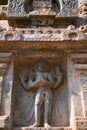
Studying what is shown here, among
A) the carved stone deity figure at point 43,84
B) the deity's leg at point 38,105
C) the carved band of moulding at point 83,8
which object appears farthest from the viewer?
the carved band of moulding at point 83,8

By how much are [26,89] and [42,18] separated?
1.73 meters

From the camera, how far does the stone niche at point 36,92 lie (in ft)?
14.0

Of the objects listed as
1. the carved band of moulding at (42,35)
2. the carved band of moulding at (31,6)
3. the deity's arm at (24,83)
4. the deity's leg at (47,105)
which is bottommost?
the deity's leg at (47,105)

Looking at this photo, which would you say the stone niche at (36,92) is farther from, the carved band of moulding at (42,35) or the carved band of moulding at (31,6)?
the carved band of moulding at (31,6)

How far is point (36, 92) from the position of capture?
4.50m

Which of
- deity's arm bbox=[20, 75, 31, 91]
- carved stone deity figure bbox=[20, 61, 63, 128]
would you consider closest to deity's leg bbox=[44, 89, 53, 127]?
carved stone deity figure bbox=[20, 61, 63, 128]

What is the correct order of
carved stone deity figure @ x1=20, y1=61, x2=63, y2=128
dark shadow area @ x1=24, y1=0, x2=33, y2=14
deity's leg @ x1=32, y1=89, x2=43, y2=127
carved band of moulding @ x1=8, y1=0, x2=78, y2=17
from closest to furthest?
deity's leg @ x1=32, y1=89, x2=43, y2=127 < carved stone deity figure @ x1=20, y1=61, x2=63, y2=128 < carved band of moulding @ x1=8, y1=0, x2=78, y2=17 < dark shadow area @ x1=24, y1=0, x2=33, y2=14

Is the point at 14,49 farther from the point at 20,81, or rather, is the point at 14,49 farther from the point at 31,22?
the point at 31,22

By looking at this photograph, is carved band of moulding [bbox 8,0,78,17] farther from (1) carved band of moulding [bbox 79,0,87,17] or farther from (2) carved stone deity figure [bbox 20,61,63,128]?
(2) carved stone deity figure [bbox 20,61,63,128]

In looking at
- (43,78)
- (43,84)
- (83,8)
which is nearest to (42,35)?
(43,78)

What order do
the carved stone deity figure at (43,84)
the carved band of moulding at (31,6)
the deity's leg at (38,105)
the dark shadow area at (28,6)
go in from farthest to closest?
the dark shadow area at (28,6) → the carved band of moulding at (31,6) → the carved stone deity figure at (43,84) → the deity's leg at (38,105)

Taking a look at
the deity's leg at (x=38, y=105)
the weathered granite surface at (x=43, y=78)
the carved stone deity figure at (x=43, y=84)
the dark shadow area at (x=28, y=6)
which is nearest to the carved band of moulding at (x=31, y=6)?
the dark shadow area at (x=28, y=6)

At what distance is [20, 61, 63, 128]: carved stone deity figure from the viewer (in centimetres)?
425

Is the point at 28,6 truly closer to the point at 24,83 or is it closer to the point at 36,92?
the point at 24,83
